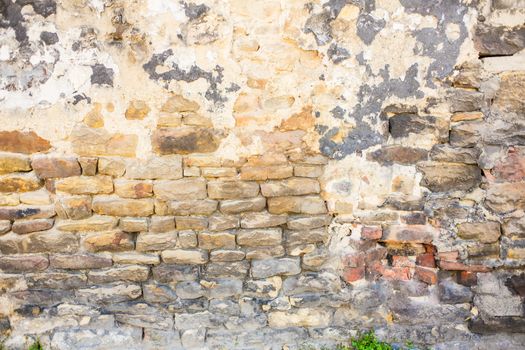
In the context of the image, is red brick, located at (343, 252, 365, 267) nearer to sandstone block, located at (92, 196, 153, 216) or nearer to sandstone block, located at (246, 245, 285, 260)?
sandstone block, located at (246, 245, 285, 260)

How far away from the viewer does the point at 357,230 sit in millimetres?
2340

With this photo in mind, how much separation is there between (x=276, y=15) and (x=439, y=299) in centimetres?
173

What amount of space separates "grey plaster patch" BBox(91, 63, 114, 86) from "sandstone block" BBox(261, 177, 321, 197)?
2.95ft

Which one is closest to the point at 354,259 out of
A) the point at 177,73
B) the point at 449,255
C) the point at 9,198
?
the point at 449,255

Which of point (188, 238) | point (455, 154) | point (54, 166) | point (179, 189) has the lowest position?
point (188, 238)

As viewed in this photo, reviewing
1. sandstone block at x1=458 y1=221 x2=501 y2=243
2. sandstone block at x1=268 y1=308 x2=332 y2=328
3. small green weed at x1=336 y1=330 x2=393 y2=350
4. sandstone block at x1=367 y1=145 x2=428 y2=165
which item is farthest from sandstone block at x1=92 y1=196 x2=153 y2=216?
sandstone block at x1=458 y1=221 x2=501 y2=243

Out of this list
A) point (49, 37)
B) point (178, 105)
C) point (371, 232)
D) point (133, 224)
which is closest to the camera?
point (49, 37)

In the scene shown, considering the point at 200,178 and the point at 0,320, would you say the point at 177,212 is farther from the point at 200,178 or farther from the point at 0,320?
the point at 0,320

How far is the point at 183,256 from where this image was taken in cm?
228

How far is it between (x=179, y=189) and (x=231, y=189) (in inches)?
10.3

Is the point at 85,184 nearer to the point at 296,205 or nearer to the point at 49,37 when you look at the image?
the point at 49,37

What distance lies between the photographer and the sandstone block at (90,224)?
7.25 ft

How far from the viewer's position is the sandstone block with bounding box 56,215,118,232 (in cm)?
221

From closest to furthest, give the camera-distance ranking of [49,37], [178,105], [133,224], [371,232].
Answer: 1. [49,37]
2. [178,105]
3. [133,224]
4. [371,232]
